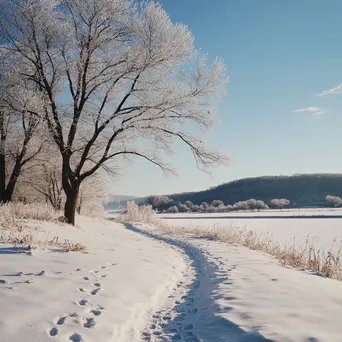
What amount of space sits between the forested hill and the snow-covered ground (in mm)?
123088

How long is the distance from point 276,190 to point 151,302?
5448 inches

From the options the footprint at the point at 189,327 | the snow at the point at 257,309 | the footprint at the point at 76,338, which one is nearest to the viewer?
the footprint at the point at 76,338

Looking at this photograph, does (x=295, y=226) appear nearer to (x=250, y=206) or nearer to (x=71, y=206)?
(x=71, y=206)

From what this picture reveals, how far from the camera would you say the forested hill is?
127438 mm

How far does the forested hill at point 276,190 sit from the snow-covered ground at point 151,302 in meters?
123

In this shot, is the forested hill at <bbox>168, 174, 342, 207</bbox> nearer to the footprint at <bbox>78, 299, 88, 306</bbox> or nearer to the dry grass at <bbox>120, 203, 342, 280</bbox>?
the dry grass at <bbox>120, 203, 342, 280</bbox>

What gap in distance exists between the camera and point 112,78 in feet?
44.3

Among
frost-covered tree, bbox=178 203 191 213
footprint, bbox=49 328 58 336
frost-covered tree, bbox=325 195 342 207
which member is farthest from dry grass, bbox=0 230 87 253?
frost-covered tree, bbox=325 195 342 207

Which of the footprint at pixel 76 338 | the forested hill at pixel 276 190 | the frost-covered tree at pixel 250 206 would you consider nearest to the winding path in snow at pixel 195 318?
the footprint at pixel 76 338

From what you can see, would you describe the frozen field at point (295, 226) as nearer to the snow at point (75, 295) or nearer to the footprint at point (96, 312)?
the snow at point (75, 295)

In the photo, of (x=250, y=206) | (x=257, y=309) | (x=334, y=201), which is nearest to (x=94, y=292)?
(x=257, y=309)

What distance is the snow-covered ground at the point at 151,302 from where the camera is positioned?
3.24 metres

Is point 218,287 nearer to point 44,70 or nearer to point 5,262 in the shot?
point 5,262

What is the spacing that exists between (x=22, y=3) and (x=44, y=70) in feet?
8.24
